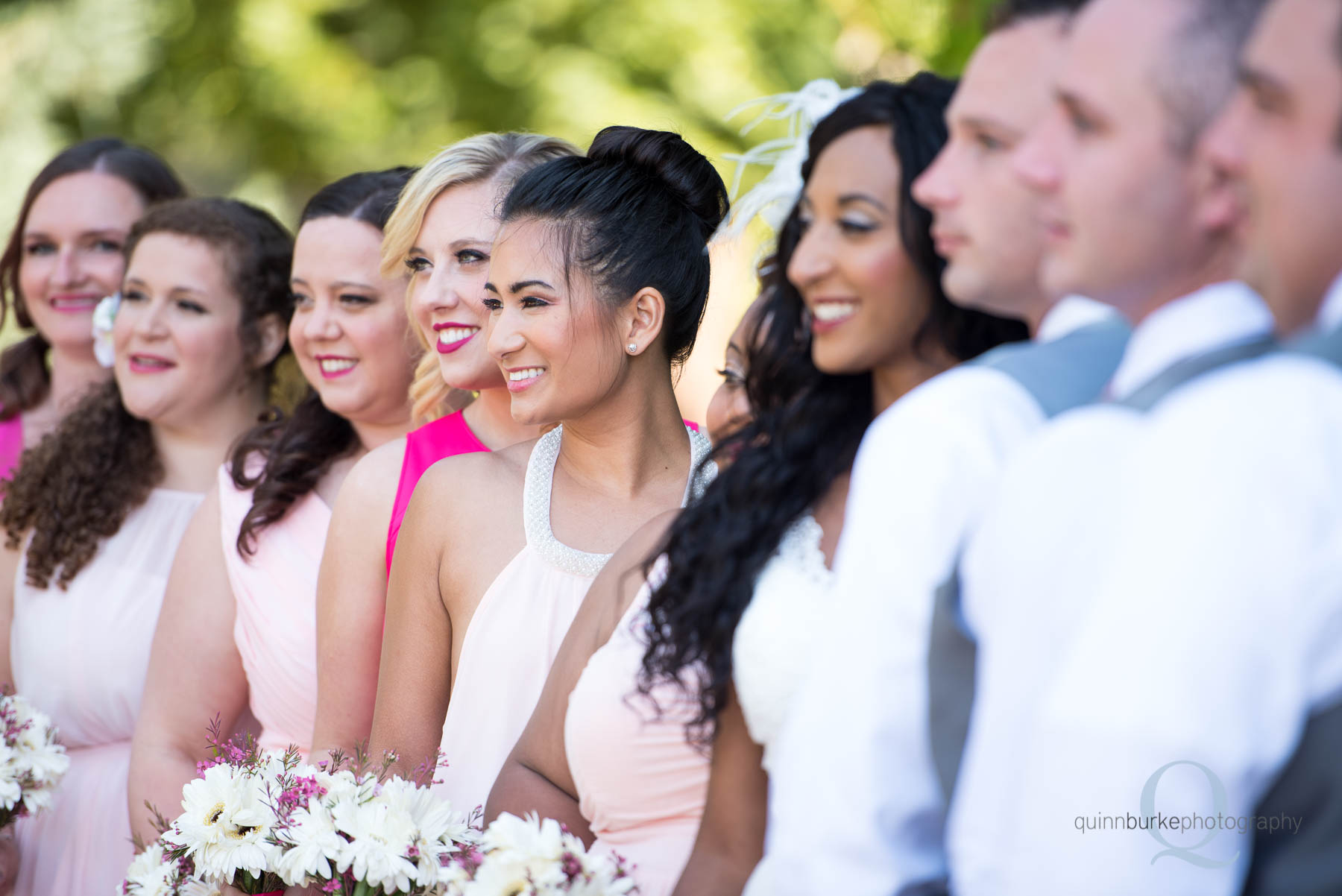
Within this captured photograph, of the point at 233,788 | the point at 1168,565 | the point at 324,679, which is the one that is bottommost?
the point at 1168,565

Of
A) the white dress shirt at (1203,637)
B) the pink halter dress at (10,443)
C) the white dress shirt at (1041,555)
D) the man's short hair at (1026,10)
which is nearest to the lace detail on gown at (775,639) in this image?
the white dress shirt at (1041,555)

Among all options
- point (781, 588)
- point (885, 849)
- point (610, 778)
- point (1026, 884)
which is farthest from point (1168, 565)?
point (610, 778)

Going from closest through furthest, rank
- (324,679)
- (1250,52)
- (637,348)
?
1. (1250,52)
2. (637,348)
3. (324,679)

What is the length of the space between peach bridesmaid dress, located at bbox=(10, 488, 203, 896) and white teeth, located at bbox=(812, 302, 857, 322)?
107 inches

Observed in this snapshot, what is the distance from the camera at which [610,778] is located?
7.85ft

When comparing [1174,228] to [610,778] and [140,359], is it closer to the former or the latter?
[610,778]

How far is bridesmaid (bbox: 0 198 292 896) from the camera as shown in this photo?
388cm

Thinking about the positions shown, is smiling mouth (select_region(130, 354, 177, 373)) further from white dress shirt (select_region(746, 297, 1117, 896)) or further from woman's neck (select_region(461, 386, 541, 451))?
white dress shirt (select_region(746, 297, 1117, 896))

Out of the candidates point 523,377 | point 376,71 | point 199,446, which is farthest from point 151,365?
point 376,71

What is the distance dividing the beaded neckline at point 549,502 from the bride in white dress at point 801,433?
66 cm

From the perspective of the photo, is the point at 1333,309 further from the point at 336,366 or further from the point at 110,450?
the point at 110,450

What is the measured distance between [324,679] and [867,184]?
2.01 meters

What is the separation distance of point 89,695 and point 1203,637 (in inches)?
138

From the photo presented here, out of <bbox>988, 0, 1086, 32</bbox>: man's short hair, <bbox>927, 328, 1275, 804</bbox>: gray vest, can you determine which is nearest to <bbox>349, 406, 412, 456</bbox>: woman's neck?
<bbox>988, 0, 1086, 32</bbox>: man's short hair
